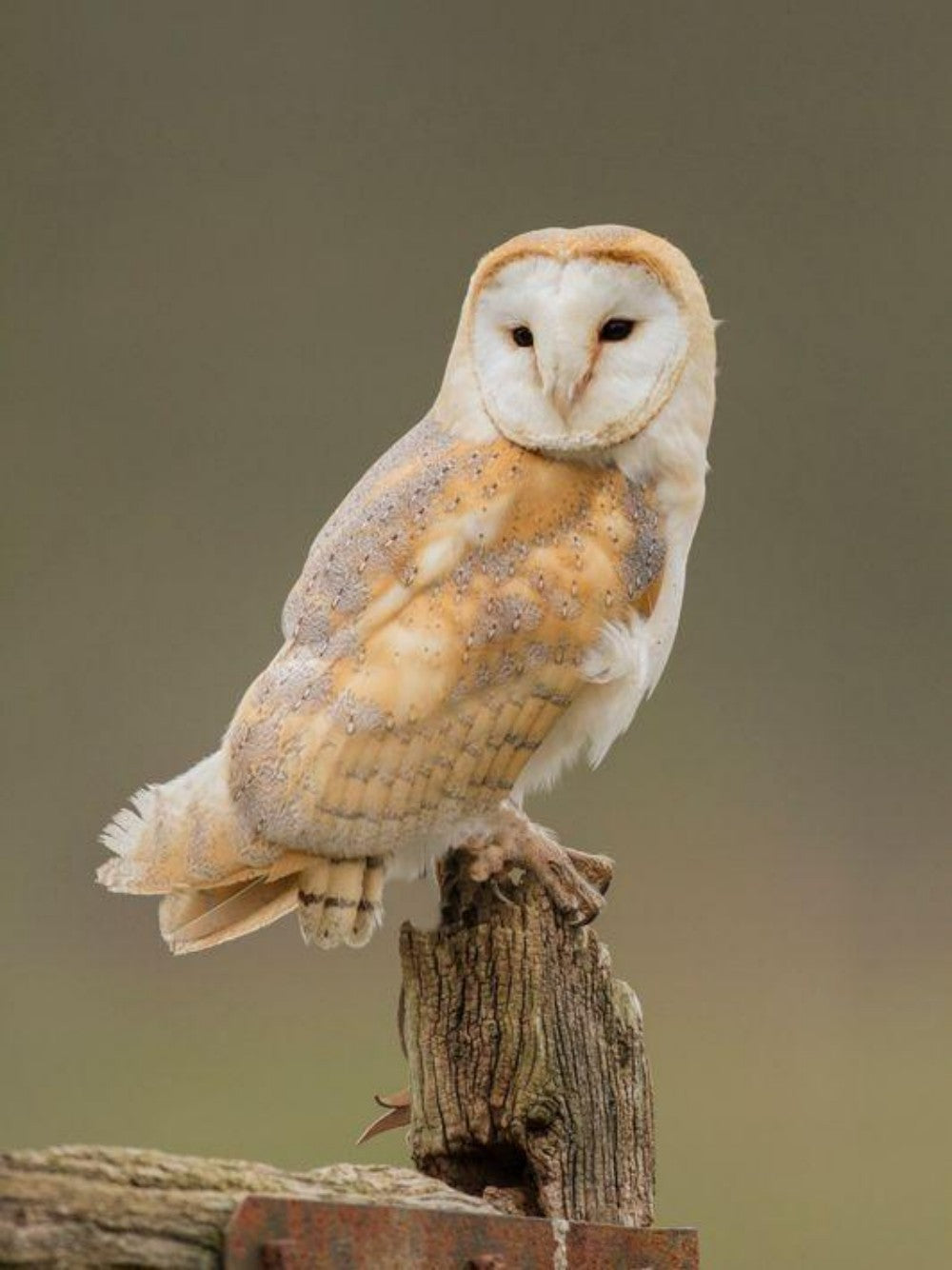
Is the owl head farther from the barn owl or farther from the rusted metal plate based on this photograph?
the rusted metal plate

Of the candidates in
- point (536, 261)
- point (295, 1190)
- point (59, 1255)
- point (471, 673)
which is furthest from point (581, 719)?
point (59, 1255)

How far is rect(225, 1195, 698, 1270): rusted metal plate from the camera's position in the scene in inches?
33.3

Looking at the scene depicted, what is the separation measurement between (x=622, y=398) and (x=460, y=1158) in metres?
0.62

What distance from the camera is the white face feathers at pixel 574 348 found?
57.0 inches

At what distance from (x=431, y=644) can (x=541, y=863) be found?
0.20 m

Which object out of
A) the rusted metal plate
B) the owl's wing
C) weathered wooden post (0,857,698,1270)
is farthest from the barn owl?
the rusted metal plate

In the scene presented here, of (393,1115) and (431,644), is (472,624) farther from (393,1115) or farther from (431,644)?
(393,1115)

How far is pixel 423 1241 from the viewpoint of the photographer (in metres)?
0.94

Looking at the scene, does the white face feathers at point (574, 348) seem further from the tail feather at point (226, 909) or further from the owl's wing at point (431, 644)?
the tail feather at point (226, 909)

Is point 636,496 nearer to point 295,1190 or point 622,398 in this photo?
point 622,398

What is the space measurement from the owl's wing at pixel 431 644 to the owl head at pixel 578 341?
0.13 ft

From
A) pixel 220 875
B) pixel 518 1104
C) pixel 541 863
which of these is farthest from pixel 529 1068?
pixel 220 875

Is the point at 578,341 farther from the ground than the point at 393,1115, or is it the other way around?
the point at 578,341

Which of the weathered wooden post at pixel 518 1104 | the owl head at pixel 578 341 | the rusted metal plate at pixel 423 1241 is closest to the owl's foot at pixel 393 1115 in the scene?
the weathered wooden post at pixel 518 1104
